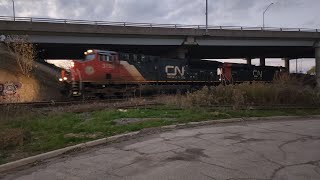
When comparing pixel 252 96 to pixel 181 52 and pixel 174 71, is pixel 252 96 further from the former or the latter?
pixel 181 52

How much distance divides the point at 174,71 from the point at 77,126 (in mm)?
22818

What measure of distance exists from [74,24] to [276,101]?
25.8 meters

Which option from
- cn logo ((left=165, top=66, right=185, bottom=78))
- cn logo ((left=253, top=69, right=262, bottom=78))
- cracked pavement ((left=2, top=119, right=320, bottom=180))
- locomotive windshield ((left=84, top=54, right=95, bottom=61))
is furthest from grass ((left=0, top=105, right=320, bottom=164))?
cn logo ((left=253, top=69, right=262, bottom=78))

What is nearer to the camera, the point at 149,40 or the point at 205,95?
the point at 205,95

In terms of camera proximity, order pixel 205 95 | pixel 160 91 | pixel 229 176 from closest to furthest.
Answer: pixel 229 176, pixel 205 95, pixel 160 91

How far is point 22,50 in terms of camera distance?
35625 mm

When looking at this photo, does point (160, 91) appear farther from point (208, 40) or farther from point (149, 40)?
point (208, 40)

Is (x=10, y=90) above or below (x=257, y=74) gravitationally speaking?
below

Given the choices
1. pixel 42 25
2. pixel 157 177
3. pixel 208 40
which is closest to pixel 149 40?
pixel 208 40

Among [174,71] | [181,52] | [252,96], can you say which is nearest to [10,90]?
[174,71]

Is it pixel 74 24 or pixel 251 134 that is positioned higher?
pixel 74 24

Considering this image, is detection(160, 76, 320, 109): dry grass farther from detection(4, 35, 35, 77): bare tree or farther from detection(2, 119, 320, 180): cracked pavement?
detection(4, 35, 35, 77): bare tree

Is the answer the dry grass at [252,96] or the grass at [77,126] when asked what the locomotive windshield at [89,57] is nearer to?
the dry grass at [252,96]

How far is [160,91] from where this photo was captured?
1275 inches
